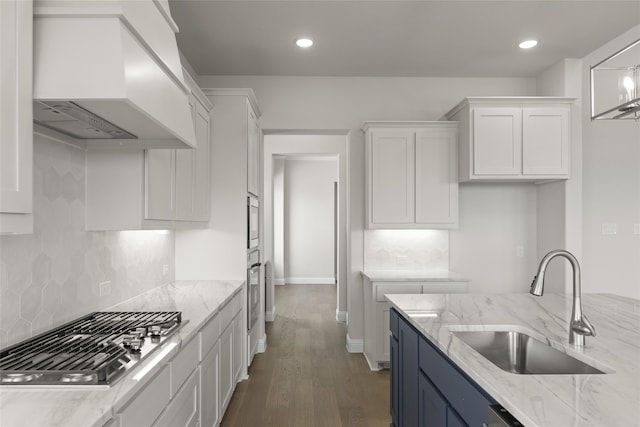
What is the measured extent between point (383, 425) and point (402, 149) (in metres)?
2.48

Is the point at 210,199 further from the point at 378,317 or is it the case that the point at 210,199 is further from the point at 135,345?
the point at 135,345

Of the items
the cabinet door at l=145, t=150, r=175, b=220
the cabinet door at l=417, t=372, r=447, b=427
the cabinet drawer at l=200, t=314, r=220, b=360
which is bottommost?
the cabinet door at l=417, t=372, r=447, b=427

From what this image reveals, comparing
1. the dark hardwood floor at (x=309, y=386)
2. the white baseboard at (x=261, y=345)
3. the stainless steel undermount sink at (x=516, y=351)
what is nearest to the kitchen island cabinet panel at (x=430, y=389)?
the stainless steel undermount sink at (x=516, y=351)

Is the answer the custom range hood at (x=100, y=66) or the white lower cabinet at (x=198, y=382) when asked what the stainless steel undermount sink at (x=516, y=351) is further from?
the custom range hood at (x=100, y=66)

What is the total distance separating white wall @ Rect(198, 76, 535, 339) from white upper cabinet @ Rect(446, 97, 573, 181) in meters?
0.57

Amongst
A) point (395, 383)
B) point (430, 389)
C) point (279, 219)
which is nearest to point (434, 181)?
point (395, 383)

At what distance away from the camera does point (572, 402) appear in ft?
3.69

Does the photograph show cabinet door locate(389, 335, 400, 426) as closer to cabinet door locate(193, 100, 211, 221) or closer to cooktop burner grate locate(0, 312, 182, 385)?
cooktop burner grate locate(0, 312, 182, 385)

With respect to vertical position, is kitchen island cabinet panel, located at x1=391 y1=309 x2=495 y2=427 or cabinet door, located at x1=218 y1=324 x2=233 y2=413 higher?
kitchen island cabinet panel, located at x1=391 y1=309 x2=495 y2=427

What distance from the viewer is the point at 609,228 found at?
3.99 m

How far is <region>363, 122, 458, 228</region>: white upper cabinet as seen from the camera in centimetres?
419

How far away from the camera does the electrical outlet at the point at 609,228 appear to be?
396cm

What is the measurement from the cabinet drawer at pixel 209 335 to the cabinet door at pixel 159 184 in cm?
67

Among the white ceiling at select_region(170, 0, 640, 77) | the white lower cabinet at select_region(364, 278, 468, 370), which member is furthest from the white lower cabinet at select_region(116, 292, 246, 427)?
the white ceiling at select_region(170, 0, 640, 77)
